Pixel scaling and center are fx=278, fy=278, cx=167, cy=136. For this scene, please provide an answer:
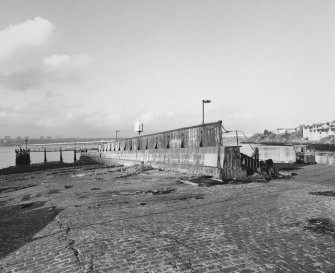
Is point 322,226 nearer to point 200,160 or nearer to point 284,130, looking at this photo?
point 200,160

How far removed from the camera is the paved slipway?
16.7ft

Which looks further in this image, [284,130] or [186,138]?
[284,130]

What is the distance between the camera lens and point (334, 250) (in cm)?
534

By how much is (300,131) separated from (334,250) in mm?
168459

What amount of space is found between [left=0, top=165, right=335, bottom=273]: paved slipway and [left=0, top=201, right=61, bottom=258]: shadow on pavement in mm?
30

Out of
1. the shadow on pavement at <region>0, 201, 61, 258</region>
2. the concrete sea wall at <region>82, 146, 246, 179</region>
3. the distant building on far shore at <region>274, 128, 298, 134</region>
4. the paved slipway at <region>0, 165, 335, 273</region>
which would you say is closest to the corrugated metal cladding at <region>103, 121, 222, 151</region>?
the concrete sea wall at <region>82, 146, 246, 179</region>

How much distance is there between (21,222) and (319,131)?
138 metres

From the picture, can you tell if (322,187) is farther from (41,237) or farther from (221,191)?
(41,237)

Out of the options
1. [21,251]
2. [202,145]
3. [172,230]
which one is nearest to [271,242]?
[172,230]

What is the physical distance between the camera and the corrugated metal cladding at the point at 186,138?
16.7 metres

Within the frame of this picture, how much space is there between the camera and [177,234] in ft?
21.7

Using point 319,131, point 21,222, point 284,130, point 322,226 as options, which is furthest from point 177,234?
point 284,130

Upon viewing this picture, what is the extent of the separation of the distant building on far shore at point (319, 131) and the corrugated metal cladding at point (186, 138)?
4455 inches

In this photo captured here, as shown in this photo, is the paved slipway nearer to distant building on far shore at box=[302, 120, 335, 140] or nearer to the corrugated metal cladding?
the corrugated metal cladding
